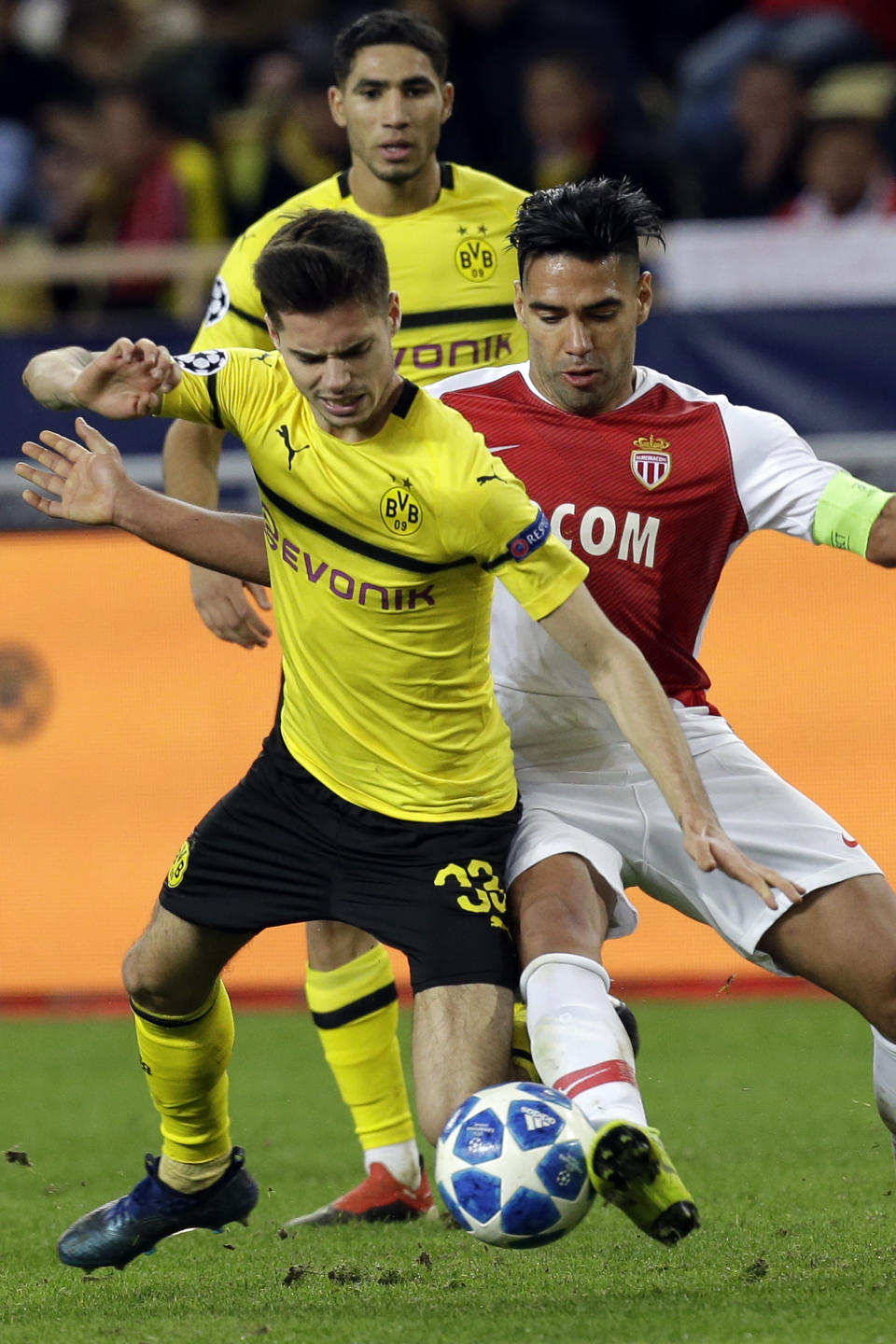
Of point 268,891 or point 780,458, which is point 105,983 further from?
point 780,458

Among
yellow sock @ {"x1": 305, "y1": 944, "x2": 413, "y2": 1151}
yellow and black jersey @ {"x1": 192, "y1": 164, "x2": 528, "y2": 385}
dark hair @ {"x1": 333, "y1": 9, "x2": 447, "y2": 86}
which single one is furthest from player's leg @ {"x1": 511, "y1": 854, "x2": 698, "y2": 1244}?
dark hair @ {"x1": 333, "y1": 9, "x2": 447, "y2": 86}

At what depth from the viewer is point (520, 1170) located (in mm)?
3861

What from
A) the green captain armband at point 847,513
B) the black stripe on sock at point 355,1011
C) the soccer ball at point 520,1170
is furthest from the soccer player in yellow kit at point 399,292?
the soccer ball at point 520,1170

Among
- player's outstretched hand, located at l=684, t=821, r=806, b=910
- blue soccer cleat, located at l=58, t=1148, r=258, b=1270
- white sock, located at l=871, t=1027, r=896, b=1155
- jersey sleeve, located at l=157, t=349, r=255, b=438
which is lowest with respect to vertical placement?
blue soccer cleat, located at l=58, t=1148, r=258, b=1270

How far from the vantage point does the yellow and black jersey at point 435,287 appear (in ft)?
18.6

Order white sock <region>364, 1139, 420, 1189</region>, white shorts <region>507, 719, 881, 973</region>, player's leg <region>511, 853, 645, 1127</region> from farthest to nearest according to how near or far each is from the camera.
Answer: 1. white sock <region>364, 1139, 420, 1189</region>
2. white shorts <region>507, 719, 881, 973</region>
3. player's leg <region>511, 853, 645, 1127</region>

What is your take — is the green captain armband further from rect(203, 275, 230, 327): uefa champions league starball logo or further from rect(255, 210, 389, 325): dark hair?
rect(203, 275, 230, 327): uefa champions league starball logo

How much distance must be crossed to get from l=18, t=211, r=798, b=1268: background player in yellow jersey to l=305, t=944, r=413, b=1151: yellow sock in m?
0.70

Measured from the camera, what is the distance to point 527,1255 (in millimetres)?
4852

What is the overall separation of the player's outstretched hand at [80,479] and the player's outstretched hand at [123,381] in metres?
0.07

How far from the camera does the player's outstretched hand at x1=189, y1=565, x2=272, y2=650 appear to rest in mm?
5191

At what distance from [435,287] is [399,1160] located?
8.07 ft

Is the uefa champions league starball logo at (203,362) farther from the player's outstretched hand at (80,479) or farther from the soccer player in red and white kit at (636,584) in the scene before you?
the soccer player in red and white kit at (636,584)

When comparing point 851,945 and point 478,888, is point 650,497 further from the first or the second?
point 851,945
